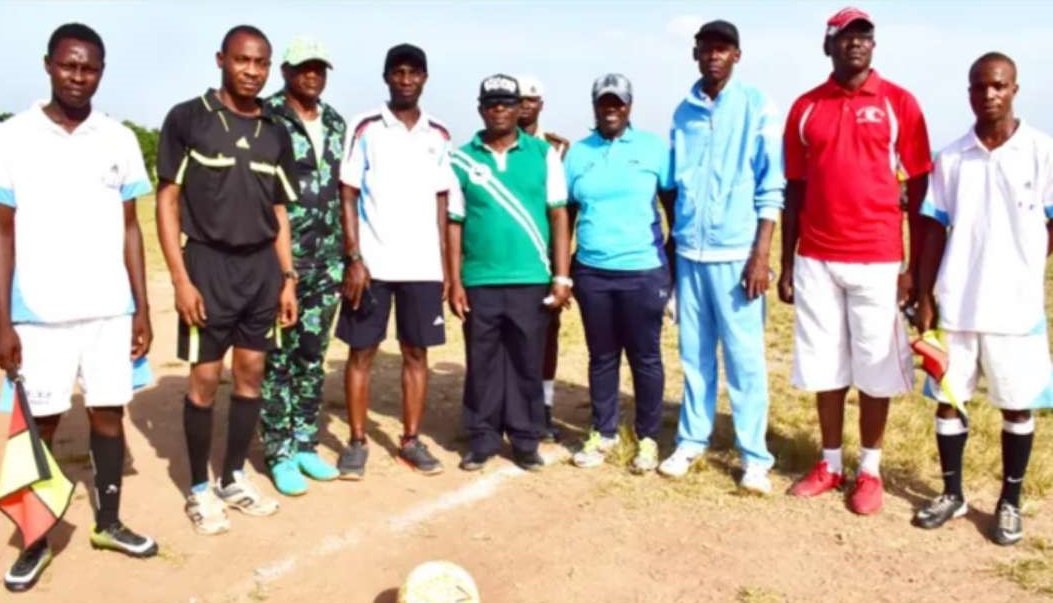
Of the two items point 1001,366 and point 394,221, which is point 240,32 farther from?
point 1001,366

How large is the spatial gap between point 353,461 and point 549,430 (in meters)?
1.51

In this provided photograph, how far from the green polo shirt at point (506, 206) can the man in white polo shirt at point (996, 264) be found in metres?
2.07

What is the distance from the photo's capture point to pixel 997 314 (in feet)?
15.6

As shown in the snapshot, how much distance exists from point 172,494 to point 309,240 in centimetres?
161

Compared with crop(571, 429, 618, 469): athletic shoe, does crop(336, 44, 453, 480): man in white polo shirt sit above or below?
above

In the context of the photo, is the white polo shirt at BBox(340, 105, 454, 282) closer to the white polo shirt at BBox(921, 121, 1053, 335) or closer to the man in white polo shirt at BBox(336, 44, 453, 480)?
the man in white polo shirt at BBox(336, 44, 453, 480)

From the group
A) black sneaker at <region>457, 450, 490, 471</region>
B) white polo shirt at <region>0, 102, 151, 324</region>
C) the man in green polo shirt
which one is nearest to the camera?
white polo shirt at <region>0, 102, 151, 324</region>

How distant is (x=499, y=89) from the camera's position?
5445 mm

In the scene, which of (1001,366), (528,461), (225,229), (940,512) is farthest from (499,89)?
(940,512)

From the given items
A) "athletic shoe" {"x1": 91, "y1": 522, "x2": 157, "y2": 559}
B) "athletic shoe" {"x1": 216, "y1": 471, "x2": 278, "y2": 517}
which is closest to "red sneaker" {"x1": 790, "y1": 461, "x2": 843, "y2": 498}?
"athletic shoe" {"x1": 216, "y1": 471, "x2": 278, "y2": 517}

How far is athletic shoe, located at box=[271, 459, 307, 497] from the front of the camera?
540cm

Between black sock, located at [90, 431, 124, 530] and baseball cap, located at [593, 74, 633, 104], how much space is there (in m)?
3.14

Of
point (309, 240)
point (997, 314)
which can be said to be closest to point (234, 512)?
point (309, 240)

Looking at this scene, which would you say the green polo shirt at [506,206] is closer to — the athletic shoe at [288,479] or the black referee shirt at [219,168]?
the black referee shirt at [219,168]
